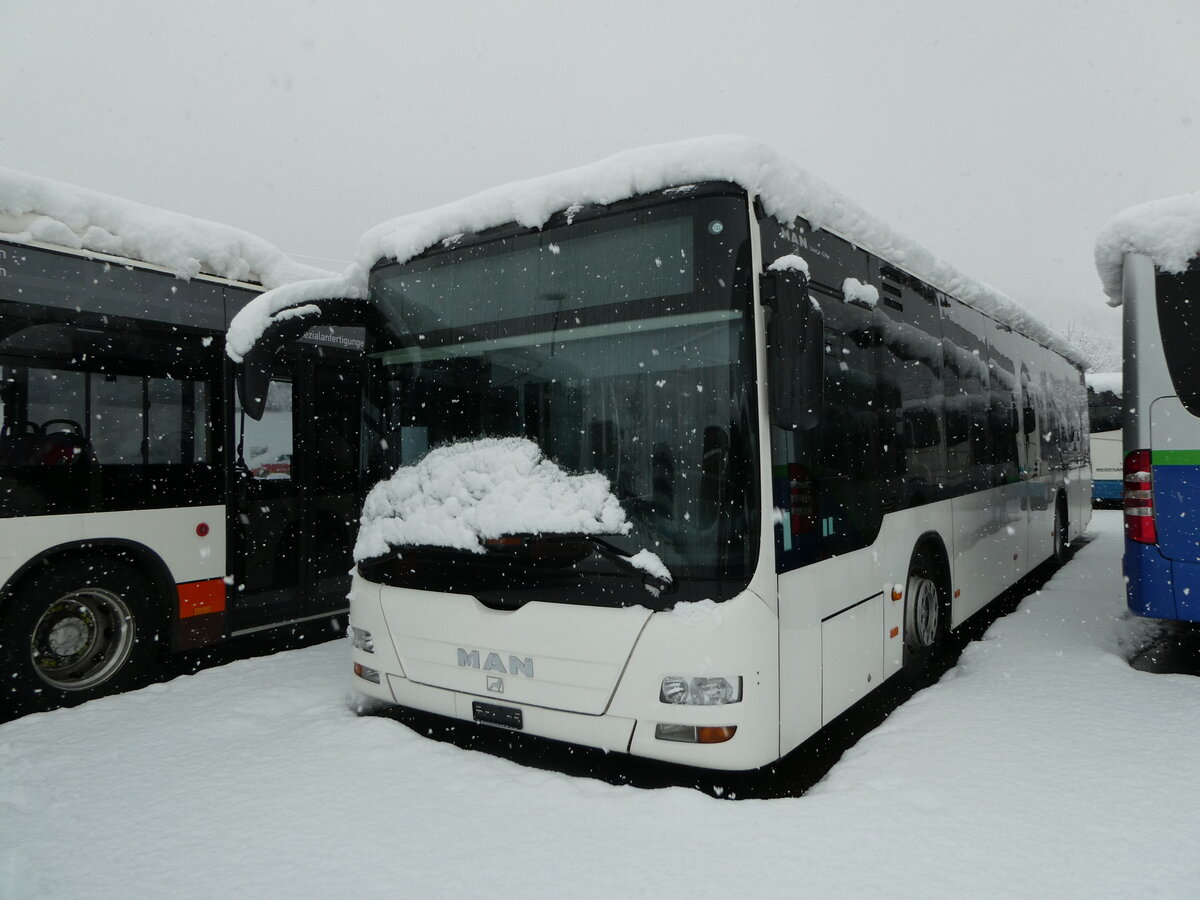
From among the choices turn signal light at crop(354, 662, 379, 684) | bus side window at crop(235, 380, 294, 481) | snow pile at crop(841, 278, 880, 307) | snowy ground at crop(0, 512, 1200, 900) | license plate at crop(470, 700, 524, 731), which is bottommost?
snowy ground at crop(0, 512, 1200, 900)

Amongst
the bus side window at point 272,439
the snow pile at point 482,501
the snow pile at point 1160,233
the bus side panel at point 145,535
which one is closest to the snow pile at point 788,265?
the snow pile at point 482,501

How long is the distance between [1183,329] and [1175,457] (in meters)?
0.79

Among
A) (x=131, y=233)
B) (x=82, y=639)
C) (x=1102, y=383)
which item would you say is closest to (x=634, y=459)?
(x=82, y=639)

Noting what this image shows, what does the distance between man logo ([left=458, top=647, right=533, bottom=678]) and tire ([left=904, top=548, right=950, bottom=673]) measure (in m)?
2.75

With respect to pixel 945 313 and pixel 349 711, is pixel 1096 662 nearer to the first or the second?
pixel 945 313

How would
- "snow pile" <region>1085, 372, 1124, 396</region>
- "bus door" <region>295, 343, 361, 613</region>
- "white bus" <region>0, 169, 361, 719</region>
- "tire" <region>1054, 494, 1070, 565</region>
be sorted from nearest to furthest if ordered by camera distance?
"white bus" <region>0, 169, 361, 719</region>, "bus door" <region>295, 343, 361, 613</region>, "tire" <region>1054, 494, 1070, 565</region>, "snow pile" <region>1085, 372, 1124, 396</region>

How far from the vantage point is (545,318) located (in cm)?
375

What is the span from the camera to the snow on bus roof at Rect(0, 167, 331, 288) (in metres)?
5.33

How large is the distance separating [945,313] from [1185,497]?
205 centimetres

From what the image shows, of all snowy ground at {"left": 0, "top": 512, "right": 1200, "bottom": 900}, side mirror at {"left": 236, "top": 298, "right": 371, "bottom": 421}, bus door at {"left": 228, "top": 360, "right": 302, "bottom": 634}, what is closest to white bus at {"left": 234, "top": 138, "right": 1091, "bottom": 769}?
side mirror at {"left": 236, "top": 298, "right": 371, "bottom": 421}

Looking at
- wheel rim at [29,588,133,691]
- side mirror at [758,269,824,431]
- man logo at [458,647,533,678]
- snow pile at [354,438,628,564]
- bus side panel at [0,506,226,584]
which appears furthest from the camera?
wheel rim at [29,588,133,691]

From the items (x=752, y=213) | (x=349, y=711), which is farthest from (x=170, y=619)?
(x=752, y=213)

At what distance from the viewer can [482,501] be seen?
12.2 ft

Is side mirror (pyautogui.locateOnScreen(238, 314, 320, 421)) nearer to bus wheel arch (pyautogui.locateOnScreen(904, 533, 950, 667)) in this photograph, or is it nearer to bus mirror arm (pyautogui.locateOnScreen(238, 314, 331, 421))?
bus mirror arm (pyautogui.locateOnScreen(238, 314, 331, 421))
